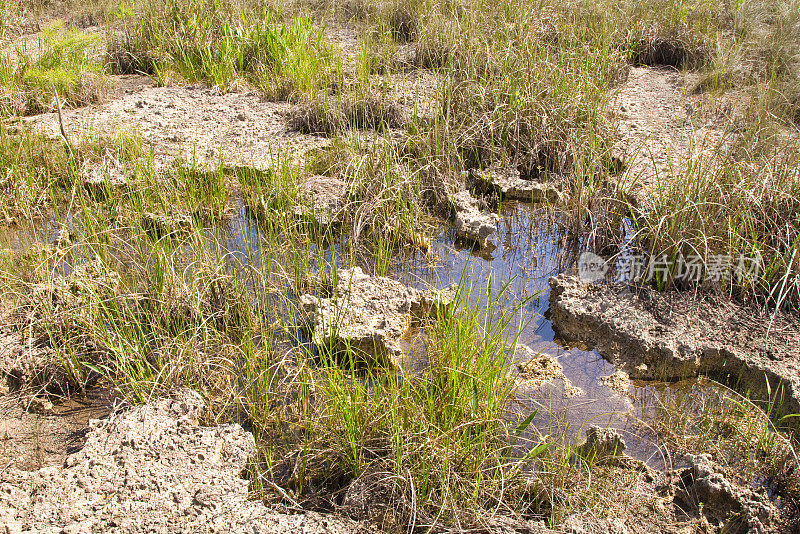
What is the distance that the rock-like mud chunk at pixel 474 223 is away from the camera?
3795mm

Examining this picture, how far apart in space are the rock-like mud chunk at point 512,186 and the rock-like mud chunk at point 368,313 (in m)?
1.38

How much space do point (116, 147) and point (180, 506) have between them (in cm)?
306

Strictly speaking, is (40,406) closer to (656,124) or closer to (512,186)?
(512,186)

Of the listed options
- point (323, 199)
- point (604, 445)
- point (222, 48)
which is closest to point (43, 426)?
point (323, 199)

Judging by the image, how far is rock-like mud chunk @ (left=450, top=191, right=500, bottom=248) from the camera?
3795mm

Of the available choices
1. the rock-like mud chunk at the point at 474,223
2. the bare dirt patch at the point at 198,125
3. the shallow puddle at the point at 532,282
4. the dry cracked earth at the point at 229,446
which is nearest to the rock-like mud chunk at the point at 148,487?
the dry cracked earth at the point at 229,446

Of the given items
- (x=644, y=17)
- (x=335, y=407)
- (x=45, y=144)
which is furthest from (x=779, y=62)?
(x=45, y=144)

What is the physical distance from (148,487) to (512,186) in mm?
3054

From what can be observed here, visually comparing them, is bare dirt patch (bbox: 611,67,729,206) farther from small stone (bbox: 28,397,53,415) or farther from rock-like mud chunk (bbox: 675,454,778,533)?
small stone (bbox: 28,397,53,415)

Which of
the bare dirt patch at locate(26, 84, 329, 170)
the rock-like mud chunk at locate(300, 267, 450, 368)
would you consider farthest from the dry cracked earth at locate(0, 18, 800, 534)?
the rock-like mud chunk at locate(300, 267, 450, 368)

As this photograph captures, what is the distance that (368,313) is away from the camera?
118 inches

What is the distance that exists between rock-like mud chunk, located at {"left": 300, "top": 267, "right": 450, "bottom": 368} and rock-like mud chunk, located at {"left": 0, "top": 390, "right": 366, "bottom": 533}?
65 centimetres

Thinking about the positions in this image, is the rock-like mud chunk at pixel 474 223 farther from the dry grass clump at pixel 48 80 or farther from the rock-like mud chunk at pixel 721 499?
the dry grass clump at pixel 48 80

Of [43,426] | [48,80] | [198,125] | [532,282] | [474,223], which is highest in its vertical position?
[48,80]
